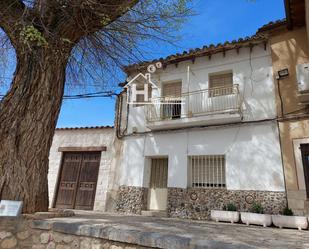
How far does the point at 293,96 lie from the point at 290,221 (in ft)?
12.1

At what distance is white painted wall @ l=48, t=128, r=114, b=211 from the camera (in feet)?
31.1

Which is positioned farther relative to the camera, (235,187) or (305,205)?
(235,187)

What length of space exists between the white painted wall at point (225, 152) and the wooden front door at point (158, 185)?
0.37 metres

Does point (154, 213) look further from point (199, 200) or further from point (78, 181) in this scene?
point (78, 181)

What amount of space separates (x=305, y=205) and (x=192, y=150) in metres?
3.63

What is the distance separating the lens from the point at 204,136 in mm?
8344

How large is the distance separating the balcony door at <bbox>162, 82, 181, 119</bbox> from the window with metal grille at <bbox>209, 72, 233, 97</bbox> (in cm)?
133

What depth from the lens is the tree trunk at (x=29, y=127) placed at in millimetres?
3225

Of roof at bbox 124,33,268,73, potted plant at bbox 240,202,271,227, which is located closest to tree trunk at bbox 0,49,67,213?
roof at bbox 124,33,268,73

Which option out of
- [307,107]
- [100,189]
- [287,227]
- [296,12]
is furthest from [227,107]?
[100,189]

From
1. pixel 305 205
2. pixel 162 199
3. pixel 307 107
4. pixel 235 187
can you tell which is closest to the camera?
pixel 305 205

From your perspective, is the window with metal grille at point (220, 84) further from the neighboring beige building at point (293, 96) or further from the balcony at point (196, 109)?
the neighboring beige building at point (293, 96)

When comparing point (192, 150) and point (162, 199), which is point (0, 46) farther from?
point (162, 199)

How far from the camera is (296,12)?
721 cm
